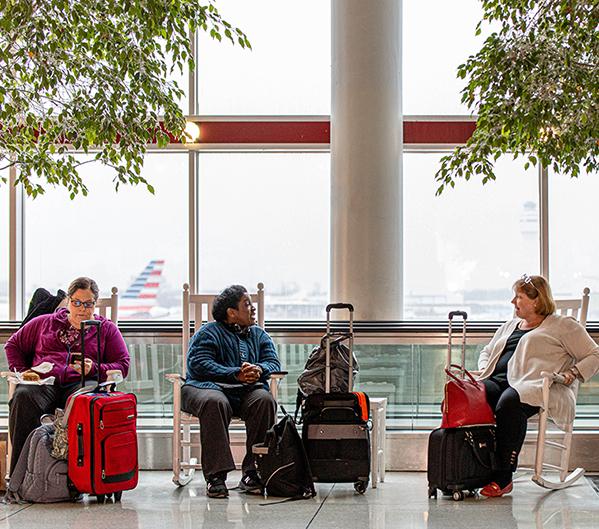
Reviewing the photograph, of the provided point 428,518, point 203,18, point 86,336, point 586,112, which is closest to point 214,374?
point 86,336

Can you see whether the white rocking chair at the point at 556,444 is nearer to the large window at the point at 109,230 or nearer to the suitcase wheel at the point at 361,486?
the suitcase wheel at the point at 361,486

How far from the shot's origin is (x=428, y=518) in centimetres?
499

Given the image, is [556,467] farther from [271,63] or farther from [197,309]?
[271,63]

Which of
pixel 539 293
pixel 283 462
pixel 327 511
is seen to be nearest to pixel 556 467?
pixel 539 293

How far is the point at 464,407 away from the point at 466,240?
2.75 metres

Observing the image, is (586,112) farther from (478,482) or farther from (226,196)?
(226,196)

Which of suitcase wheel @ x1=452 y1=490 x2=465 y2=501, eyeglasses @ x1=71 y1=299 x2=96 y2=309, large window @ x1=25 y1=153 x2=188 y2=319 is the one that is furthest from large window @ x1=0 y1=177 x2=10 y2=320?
suitcase wheel @ x1=452 y1=490 x2=465 y2=501

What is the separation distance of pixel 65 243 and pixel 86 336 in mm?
2460

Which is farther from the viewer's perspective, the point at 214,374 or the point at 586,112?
the point at 214,374

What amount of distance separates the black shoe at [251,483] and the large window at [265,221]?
258 centimetres

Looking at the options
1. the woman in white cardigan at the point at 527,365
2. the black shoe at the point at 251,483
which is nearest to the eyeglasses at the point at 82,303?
the black shoe at the point at 251,483

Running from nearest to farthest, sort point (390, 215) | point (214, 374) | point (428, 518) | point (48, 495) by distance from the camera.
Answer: point (428, 518)
point (48, 495)
point (214, 374)
point (390, 215)

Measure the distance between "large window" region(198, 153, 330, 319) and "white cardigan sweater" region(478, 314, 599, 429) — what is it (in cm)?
262

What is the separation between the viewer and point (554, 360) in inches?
222
